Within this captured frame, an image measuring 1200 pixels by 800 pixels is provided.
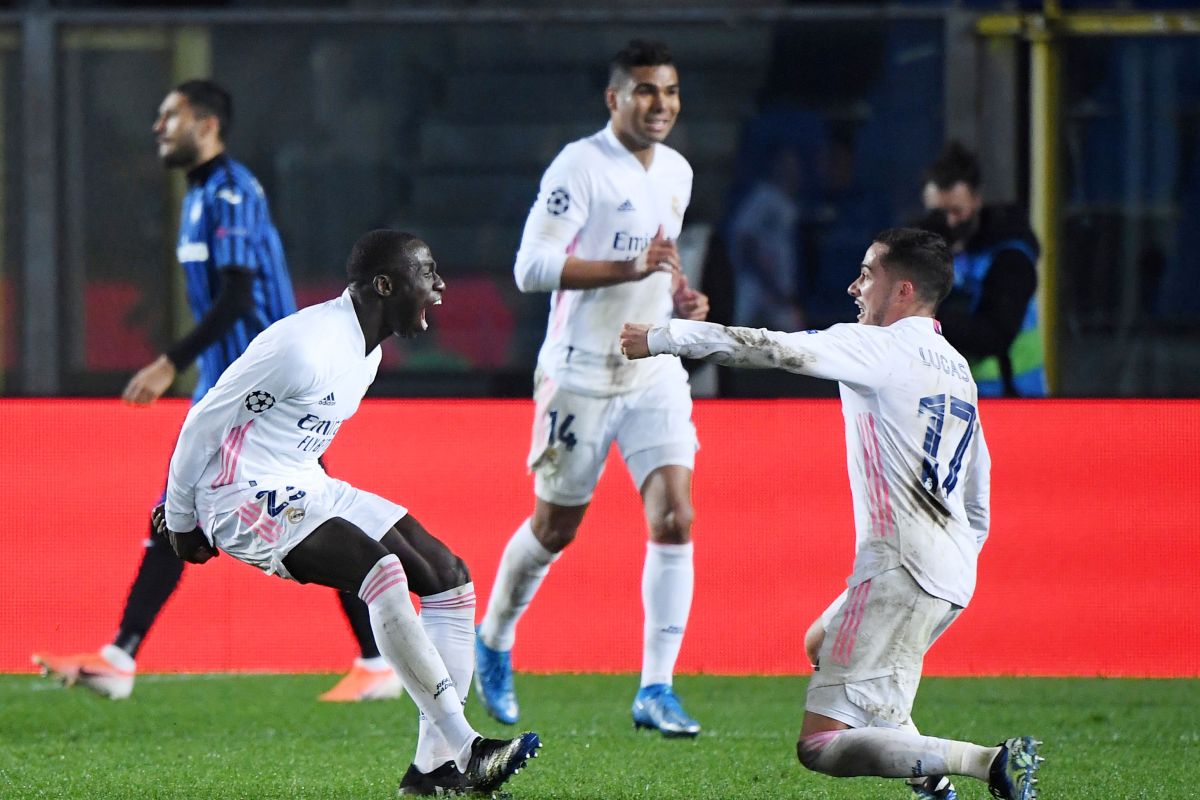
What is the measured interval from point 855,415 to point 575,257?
78.4 inches

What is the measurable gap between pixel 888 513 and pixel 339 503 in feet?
4.65

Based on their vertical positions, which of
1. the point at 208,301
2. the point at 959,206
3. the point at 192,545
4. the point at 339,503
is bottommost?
the point at 192,545

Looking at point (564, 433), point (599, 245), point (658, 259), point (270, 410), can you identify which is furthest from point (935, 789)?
Result: point (599, 245)

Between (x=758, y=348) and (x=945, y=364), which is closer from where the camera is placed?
(x=758, y=348)

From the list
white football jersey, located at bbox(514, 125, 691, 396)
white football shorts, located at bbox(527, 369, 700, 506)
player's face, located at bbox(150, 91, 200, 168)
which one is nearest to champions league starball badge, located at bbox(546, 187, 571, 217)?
white football jersey, located at bbox(514, 125, 691, 396)

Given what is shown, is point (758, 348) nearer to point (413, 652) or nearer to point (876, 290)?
point (876, 290)

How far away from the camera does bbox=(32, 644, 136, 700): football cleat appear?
→ 262 inches

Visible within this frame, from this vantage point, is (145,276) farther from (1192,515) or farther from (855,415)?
(855,415)

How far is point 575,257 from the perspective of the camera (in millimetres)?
6574

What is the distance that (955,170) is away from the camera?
26.2 feet

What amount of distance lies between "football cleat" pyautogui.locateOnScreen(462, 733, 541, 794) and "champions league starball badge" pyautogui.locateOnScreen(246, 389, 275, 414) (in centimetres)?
99

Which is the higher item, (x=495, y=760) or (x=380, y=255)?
(x=380, y=255)

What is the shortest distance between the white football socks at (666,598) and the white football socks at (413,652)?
4.99ft

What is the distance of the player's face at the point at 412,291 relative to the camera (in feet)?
17.0
